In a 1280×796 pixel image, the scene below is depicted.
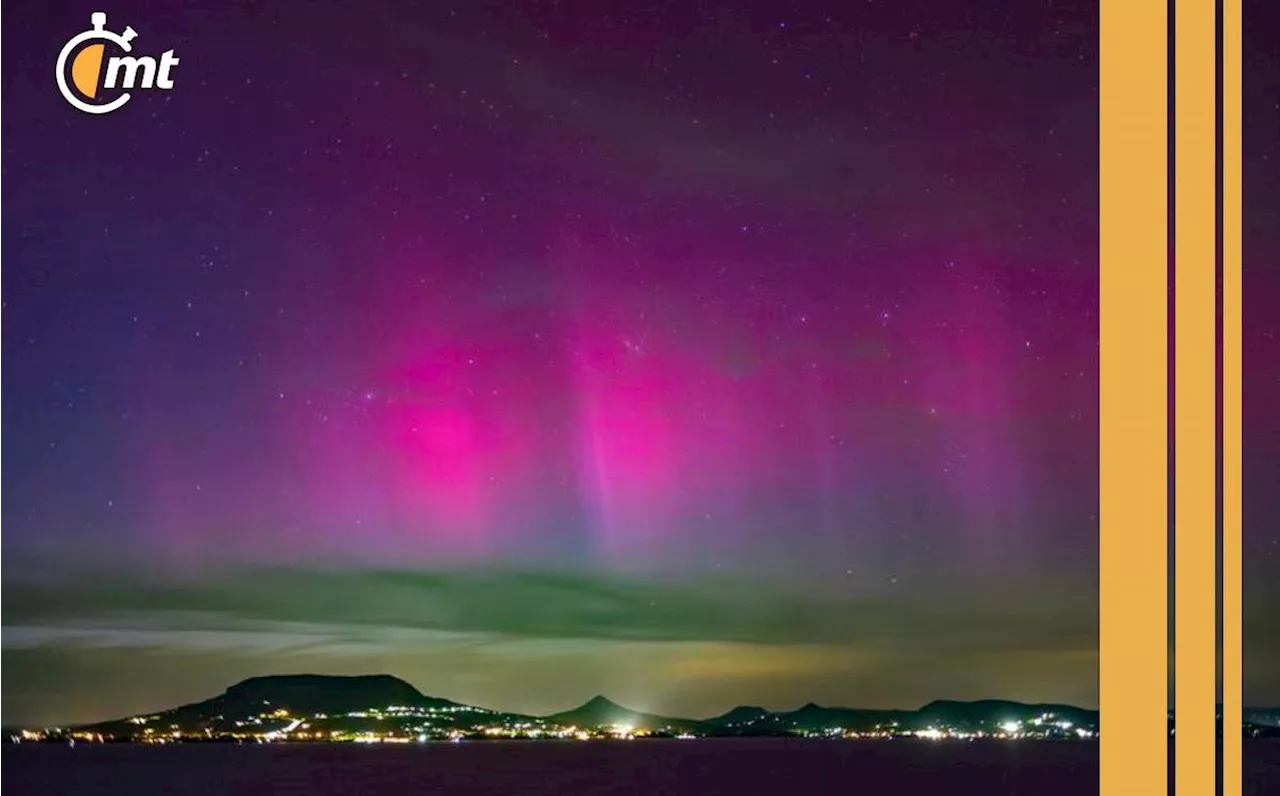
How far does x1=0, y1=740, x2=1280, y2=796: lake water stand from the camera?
158 ft

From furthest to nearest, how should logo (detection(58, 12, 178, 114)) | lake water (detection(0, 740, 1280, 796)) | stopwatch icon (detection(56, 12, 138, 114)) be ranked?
1. lake water (detection(0, 740, 1280, 796))
2. stopwatch icon (detection(56, 12, 138, 114))
3. logo (detection(58, 12, 178, 114))

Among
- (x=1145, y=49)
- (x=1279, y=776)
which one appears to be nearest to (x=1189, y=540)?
(x=1145, y=49)

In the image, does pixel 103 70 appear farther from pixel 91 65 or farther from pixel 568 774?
pixel 568 774

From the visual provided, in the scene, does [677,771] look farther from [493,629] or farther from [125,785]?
[125,785]

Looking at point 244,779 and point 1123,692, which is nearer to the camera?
point 1123,692

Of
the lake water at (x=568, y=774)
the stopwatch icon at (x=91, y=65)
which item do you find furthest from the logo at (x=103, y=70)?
the lake water at (x=568, y=774)

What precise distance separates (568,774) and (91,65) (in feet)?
176

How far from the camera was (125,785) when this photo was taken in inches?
A: 1957

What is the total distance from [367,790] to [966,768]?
25514mm

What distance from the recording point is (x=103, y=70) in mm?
9438

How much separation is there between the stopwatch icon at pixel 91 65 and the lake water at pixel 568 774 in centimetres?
3815

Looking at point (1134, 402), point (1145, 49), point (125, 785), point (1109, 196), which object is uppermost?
point (1145, 49)

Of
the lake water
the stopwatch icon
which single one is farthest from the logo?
the lake water

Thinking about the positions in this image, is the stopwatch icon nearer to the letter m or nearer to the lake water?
the letter m
